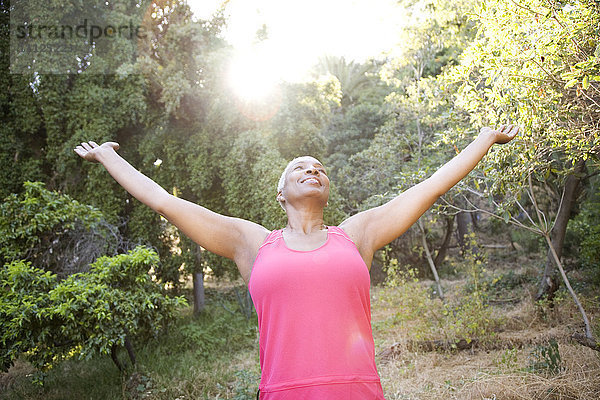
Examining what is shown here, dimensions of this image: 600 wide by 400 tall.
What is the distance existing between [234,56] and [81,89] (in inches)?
140

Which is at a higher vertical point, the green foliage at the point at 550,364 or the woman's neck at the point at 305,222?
the woman's neck at the point at 305,222

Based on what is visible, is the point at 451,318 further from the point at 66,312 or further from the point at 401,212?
the point at 401,212

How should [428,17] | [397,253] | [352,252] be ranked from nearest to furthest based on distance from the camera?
[352,252]
[428,17]
[397,253]

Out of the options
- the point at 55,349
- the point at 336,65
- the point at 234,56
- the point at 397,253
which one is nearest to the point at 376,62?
the point at 336,65

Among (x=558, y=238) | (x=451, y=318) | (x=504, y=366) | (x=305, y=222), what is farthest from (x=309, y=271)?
(x=558, y=238)

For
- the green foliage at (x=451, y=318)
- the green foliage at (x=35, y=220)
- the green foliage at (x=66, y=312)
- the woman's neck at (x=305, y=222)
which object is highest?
the green foliage at (x=35, y=220)

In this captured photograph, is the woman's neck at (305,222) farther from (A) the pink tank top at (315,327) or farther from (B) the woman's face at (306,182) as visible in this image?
(A) the pink tank top at (315,327)

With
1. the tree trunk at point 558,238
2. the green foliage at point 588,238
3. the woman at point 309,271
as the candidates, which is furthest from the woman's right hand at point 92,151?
the green foliage at point 588,238

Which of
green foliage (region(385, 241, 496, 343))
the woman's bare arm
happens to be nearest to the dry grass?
green foliage (region(385, 241, 496, 343))

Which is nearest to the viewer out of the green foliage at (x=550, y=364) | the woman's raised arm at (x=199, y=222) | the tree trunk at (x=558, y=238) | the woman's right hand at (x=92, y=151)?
the woman's raised arm at (x=199, y=222)

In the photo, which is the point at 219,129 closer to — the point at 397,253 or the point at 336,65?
the point at 397,253

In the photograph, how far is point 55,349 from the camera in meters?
4.70

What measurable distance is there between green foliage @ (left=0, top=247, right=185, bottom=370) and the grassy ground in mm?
1081

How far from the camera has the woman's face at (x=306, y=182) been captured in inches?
66.9
